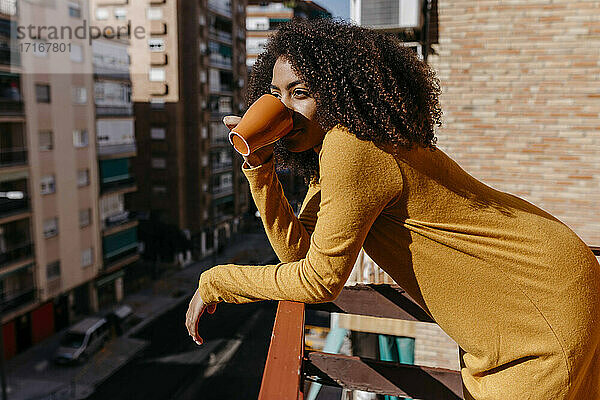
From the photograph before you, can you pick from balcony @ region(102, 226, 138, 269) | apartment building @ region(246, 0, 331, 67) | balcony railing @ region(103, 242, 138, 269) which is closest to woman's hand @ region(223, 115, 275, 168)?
balcony @ region(102, 226, 138, 269)

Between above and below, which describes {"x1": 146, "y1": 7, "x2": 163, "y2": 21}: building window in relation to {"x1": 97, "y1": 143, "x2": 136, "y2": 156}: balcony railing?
above

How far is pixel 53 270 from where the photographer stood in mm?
17438

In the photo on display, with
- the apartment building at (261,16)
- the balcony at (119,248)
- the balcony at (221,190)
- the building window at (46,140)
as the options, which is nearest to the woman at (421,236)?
the building window at (46,140)

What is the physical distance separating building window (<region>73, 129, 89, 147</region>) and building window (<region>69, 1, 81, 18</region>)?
11.4ft

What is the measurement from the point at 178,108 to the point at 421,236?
80.8 ft

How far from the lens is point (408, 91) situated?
130 cm

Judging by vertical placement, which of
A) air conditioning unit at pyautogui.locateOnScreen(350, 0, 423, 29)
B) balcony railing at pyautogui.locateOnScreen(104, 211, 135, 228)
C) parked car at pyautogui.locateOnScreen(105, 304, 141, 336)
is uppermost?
air conditioning unit at pyautogui.locateOnScreen(350, 0, 423, 29)

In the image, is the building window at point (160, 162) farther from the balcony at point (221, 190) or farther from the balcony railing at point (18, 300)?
the balcony railing at point (18, 300)

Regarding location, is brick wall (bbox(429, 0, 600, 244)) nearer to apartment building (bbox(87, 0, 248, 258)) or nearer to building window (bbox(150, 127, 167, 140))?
apartment building (bbox(87, 0, 248, 258))

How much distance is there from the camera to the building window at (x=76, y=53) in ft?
57.4

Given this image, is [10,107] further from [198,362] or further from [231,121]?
[231,121]

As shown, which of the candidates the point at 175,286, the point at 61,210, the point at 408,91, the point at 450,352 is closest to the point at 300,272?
the point at 408,91

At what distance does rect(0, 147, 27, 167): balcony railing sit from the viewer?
15.3 m

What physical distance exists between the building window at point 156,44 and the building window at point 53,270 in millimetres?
10838
